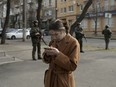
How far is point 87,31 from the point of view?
64.5 meters

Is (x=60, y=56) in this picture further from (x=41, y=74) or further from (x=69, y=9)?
(x=69, y=9)

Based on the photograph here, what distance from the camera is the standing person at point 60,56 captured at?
14.1 feet

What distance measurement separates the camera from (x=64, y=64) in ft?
14.1

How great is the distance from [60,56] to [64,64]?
11 cm

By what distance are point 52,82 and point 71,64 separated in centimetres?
44

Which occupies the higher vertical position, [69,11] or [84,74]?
[69,11]

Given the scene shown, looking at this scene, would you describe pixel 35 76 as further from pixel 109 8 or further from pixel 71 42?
pixel 109 8

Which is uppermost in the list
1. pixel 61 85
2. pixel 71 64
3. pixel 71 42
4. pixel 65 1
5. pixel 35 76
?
pixel 65 1

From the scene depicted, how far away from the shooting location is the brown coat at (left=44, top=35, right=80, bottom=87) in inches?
169

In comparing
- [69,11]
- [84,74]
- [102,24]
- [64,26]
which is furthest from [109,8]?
[64,26]

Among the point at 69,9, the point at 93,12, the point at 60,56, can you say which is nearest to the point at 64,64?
the point at 60,56

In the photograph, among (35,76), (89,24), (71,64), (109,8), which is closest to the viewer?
(71,64)

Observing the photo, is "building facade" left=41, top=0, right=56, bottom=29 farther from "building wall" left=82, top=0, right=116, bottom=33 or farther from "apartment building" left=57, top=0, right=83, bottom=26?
"building wall" left=82, top=0, right=116, bottom=33

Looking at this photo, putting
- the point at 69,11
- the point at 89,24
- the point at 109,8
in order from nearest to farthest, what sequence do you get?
the point at 109,8 < the point at 89,24 < the point at 69,11
